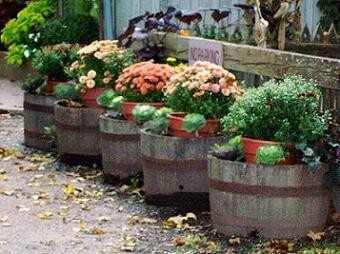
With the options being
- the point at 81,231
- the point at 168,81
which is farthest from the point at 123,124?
the point at 81,231

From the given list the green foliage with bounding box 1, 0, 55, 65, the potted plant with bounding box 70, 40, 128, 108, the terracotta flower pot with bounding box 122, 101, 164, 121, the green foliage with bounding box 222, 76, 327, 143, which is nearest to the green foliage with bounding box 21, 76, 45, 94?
the potted plant with bounding box 70, 40, 128, 108

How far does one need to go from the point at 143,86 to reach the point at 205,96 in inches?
34.4

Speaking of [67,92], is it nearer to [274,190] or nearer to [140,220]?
[140,220]

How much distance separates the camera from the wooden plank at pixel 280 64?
21.2ft

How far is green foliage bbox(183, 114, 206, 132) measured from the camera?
21.8 feet

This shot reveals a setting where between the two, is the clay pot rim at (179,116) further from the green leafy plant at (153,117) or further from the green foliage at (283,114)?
the green foliage at (283,114)

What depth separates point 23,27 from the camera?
13.4 m

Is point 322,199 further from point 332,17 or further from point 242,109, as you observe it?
point 332,17

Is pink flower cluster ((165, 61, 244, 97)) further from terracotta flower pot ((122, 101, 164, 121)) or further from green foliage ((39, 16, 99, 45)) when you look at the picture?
green foliage ((39, 16, 99, 45))

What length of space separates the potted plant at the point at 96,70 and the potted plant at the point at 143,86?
1.85 ft

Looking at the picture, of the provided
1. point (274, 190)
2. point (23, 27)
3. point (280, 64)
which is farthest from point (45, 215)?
point (23, 27)

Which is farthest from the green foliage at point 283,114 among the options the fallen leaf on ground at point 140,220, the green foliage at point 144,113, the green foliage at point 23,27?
the green foliage at point 23,27

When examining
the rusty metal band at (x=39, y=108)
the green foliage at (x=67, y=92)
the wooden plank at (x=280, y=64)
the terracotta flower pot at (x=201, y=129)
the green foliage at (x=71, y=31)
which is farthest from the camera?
the green foliage at (x=71, y=31)

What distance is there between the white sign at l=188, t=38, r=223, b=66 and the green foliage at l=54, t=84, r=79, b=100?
1055 millimetres
